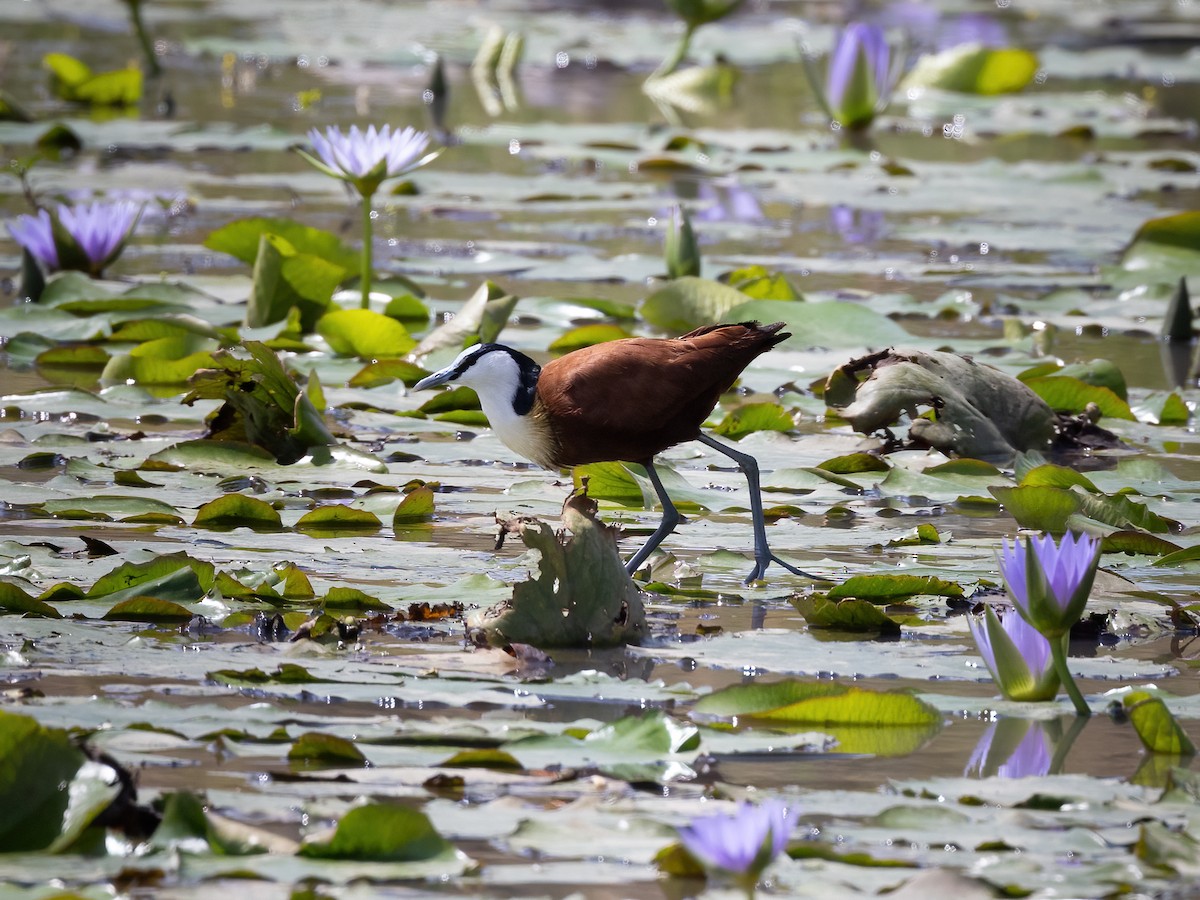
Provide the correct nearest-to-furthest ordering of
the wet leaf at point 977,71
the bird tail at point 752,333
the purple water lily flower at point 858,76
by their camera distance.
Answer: the bird tail at point 752,333
the purple water lily flower at point 858,76
the wet leaf at point 977,71

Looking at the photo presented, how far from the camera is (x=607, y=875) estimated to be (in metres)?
2.13

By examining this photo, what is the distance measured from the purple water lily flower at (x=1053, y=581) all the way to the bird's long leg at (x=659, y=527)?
1.02m

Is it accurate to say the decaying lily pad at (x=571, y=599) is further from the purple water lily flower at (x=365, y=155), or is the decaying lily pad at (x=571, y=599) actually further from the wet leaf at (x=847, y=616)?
the purple water lily flower at (x=365, y=155)

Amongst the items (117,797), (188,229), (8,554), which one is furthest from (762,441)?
(188,229)

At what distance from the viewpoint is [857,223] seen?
27.2 feet

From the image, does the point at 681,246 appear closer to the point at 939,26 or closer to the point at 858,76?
the point at 858,76

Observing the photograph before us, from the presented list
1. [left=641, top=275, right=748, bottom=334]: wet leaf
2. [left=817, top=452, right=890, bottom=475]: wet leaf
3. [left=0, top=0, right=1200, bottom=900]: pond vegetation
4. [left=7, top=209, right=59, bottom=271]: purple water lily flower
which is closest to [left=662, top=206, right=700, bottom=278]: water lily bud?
[left=0, top=0, right=1200, bottom=900]: pond vegetation

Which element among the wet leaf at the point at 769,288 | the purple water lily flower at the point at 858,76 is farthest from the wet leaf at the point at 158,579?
the purple water lily flower at the point at 858,76

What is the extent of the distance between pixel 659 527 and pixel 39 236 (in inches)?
123

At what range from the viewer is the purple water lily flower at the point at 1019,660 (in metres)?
2.71

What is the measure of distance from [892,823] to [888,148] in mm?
8554

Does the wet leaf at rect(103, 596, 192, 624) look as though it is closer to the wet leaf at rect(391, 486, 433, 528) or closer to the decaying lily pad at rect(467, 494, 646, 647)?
the decaying lily pad at rect(467, 494, 646, 647)

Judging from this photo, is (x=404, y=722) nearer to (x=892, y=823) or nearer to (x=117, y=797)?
(x=117, y=797)

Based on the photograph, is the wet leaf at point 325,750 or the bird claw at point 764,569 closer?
the wet leaf at point 325,750
